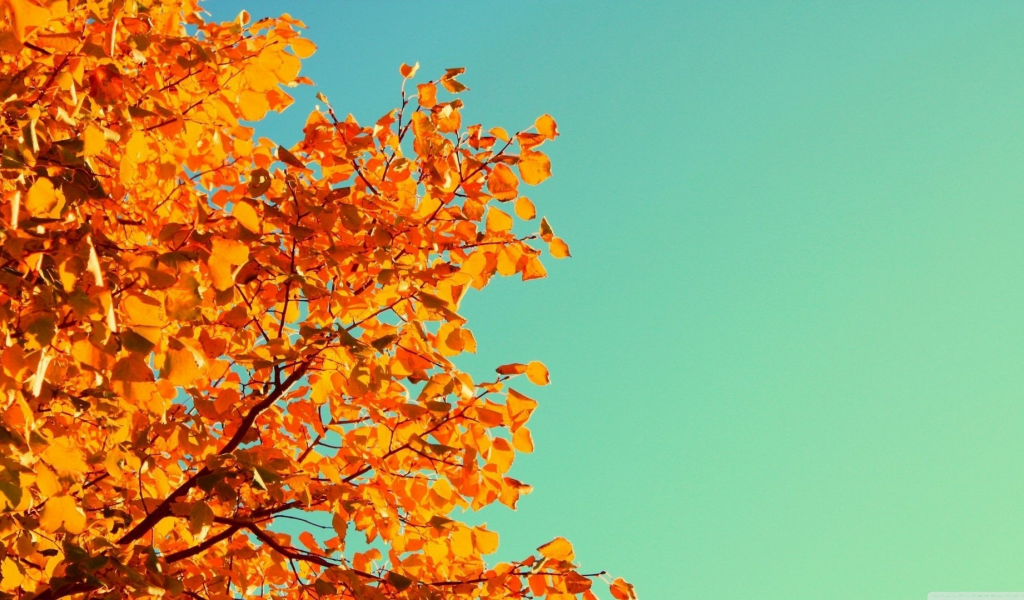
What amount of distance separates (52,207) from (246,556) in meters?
1.58

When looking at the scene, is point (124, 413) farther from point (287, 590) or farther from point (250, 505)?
point (287, 590)

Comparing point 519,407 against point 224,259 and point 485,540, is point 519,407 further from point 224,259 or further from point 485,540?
point 224,259

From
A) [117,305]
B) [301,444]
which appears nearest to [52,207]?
[117,305]

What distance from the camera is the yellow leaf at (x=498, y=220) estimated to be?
2723 millimetres

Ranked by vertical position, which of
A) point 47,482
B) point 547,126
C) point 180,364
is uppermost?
point 547,126

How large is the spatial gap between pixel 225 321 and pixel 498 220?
101 centimetres

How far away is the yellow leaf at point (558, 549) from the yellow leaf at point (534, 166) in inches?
49.7

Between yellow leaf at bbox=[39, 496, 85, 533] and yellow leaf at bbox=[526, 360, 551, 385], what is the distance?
1.36 metres

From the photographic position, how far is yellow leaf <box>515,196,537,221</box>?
108 inches

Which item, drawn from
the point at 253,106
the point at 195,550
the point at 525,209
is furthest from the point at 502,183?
the point at 195,550

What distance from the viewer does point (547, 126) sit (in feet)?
9.18

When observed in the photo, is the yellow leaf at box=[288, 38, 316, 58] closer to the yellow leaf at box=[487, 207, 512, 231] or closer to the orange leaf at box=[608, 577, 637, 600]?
the yellow leaf at box=[487, 207, 512, 231]

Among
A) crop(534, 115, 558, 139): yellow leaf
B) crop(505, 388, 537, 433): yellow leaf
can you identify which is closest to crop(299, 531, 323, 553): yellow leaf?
crop(505, 388, 537, 433): yellow leaf

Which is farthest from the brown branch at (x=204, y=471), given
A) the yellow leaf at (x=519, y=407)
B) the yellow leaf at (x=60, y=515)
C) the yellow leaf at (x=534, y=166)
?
the yellow leaf at (x=534, y=166)
